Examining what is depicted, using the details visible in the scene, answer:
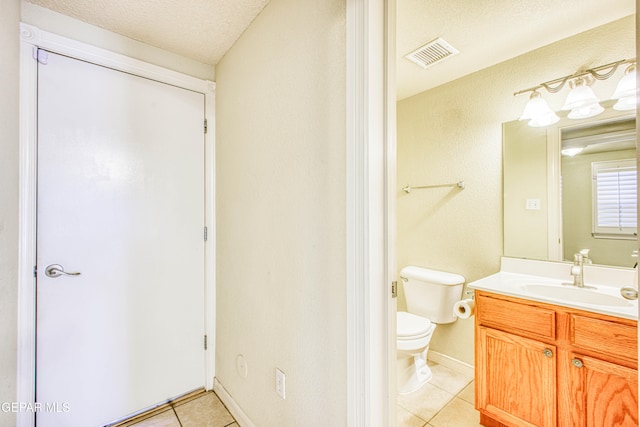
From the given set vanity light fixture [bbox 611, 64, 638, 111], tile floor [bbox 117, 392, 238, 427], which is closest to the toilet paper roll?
vanity light fixture [bbox 611, 64, 638, 111]

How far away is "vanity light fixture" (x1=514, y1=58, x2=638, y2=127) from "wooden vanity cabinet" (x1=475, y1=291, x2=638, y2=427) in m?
1.14

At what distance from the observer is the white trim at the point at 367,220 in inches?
33.7

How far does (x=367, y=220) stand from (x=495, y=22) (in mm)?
1467

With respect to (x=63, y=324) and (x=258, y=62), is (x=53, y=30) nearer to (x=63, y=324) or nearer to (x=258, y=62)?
(x=258, y=62)

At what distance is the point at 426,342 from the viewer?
5.97 ft

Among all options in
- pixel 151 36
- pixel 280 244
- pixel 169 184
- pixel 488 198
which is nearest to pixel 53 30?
pixel 151 36

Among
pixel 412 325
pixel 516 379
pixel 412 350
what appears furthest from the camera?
pixel 412 325

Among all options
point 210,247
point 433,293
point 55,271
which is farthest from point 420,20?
point 55,271

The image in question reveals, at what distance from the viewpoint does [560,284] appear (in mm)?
1579

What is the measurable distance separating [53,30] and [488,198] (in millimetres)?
2840

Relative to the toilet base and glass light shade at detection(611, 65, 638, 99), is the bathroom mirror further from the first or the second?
the toilet base

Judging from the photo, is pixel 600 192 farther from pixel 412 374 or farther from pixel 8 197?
pixel 8 197

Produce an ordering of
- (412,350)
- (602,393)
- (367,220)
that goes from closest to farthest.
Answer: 1. (367,220)
2. (602,393)
3. (412,350)

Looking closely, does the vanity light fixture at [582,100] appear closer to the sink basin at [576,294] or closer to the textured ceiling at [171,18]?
the sink basin at [576,294]
